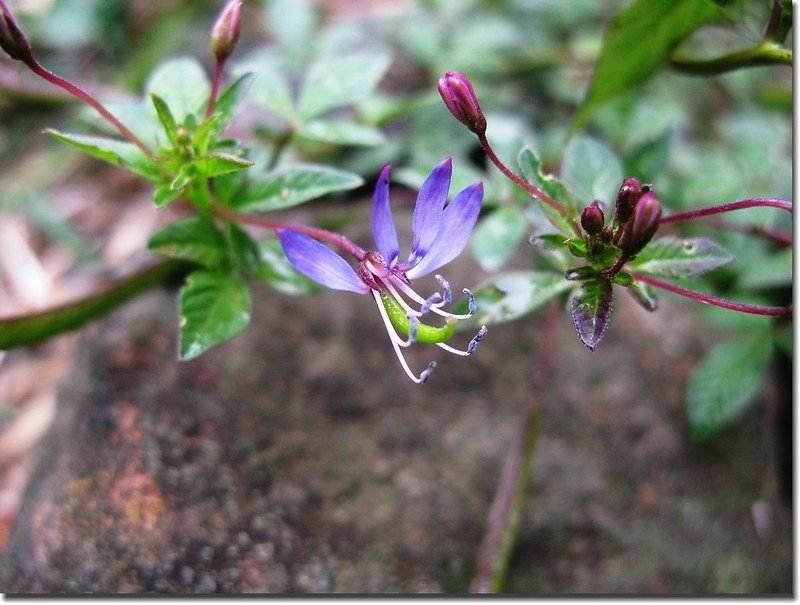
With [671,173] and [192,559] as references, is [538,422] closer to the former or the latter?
[192,559]

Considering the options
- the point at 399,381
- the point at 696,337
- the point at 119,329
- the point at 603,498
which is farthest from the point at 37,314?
the point at 696,337

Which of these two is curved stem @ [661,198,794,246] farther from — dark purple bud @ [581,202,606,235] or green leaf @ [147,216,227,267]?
green leaf @ [147,216,227,267]

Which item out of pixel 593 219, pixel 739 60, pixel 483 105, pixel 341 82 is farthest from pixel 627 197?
pixel 483 105

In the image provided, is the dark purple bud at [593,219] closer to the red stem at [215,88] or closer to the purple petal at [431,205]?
the purple petal at [431,205]

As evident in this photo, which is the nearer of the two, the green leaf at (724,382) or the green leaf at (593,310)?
the green leaf at (593,310)

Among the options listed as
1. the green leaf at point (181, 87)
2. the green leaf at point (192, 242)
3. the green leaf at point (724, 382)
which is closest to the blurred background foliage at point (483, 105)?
the green leaf at point (724, 382)

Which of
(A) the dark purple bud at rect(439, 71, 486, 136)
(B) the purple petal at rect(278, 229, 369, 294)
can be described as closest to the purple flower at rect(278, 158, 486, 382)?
(B) the purple petal at rect(278, 229, 369, 294)

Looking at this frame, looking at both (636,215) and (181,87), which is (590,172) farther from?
(181,87)
